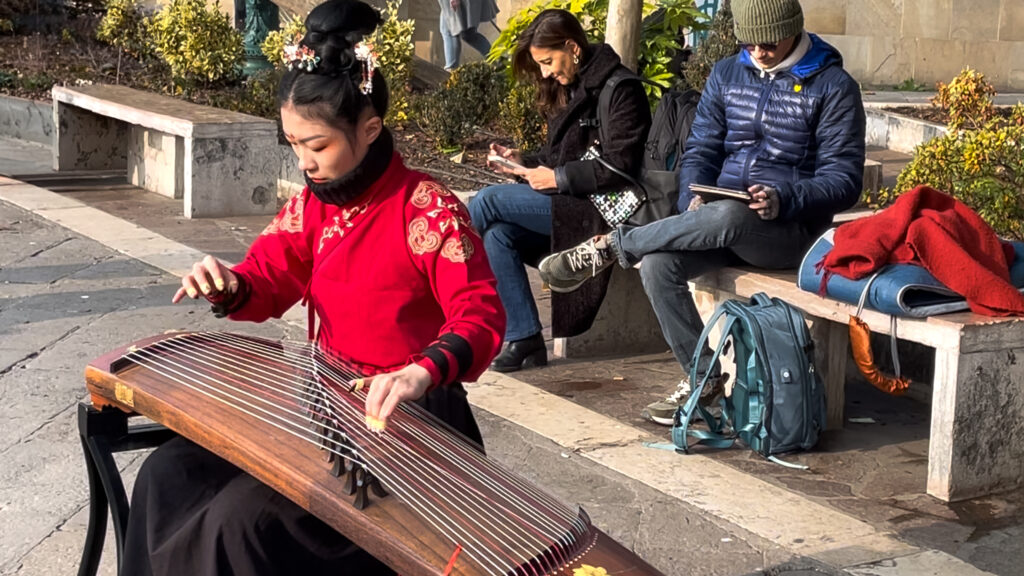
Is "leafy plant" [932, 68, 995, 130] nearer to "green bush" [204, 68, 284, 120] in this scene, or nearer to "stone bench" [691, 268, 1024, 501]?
"stone bench" [691, 268, 1024, 501]

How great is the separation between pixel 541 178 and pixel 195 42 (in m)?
6.90

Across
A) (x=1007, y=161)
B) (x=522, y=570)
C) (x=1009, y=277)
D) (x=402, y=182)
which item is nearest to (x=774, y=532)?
(x=1009, y=277)

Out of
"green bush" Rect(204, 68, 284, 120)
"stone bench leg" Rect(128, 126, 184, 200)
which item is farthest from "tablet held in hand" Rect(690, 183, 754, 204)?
"green bush" Rect(204, 68, 284, 120)

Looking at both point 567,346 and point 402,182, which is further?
point 567,346

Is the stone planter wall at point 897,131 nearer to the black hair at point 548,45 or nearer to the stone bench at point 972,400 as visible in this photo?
the black hair at point 548,45

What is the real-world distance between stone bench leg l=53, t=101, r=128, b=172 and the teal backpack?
23.4 feet

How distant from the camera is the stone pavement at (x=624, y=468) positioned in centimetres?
387

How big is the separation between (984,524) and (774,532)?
0.71 metres

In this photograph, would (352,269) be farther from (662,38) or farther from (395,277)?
(662,38)

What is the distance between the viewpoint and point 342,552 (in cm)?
262

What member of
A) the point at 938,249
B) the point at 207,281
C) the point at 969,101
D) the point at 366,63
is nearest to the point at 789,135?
the point at 938,249

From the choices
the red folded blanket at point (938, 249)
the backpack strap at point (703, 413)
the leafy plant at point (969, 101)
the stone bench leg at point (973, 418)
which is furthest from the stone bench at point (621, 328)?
the leafy plant at point (969, 101)

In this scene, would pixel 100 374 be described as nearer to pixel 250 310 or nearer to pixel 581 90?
pixel 250 310

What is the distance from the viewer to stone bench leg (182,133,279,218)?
29.0 ft
